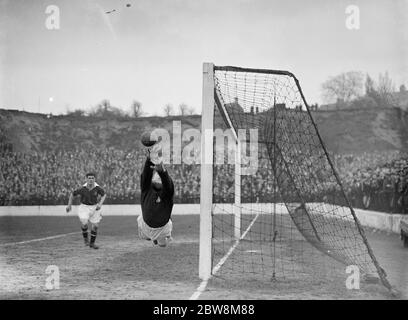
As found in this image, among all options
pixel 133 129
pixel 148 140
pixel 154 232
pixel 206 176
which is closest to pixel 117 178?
pixel 133 129

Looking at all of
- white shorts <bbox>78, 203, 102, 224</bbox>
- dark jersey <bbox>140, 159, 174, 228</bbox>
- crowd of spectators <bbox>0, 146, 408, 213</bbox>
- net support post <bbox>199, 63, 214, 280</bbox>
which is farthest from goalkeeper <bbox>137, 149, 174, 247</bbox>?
crowd of spectators <bbox>0, 146, 408, 213</bbox>

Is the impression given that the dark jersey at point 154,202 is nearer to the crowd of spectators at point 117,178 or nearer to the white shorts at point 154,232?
the white shorts at point 154,232

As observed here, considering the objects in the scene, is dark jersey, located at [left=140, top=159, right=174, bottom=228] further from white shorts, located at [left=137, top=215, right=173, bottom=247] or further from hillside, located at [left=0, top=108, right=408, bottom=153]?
hillside, located at [left=0, top=108, right=408, bottom=153]

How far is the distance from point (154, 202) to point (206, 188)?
1.34m

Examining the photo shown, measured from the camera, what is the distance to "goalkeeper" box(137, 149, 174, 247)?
18.4 ft

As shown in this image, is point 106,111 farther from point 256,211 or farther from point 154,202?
point 154,202

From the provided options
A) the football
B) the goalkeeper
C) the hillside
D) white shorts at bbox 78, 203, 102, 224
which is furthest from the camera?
the hillside

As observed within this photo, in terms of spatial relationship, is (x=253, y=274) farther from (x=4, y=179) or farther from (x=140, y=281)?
(x=4, y=179)

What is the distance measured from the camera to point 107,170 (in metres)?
28.9

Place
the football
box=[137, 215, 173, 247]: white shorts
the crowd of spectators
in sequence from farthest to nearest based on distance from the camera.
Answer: the crowd of spectators → box=[137, 215, 173, 247]: white shorts → the football

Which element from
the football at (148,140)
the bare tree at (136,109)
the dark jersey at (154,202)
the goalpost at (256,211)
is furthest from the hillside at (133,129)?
the football at (148,140)

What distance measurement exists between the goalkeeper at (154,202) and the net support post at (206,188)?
1068 millimetres

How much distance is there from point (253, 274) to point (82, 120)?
1343 inches

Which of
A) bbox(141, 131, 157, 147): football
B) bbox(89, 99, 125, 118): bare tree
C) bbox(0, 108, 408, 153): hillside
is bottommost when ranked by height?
bbox(141, 131, 157, 147): football
